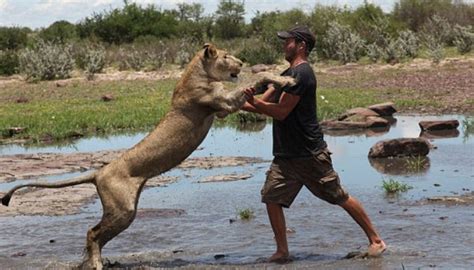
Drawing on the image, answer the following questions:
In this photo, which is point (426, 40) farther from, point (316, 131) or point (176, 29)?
point (316, 131)

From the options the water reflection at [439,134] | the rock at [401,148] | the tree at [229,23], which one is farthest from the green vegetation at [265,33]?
the rock at [401,148]

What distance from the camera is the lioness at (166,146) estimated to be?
7.43 m

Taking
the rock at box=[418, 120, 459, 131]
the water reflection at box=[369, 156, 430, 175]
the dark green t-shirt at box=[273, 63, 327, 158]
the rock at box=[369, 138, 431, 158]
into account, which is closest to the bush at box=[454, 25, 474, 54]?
the rock at box=[418, 120, 459, 131]

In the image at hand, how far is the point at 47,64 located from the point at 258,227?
25.6 metres

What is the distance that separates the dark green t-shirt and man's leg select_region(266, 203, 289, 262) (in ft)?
1.53

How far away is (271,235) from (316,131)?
146 centimetres

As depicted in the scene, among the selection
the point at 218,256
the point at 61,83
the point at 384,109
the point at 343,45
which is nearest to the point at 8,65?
the point at 61,83

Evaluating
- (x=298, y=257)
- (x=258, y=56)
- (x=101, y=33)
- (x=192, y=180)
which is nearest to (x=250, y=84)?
(x=298, y=257)

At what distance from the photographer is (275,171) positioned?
310 inches

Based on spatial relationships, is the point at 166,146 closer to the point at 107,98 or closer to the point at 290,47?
the point at 290,47

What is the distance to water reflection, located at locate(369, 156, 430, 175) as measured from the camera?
39.8ft

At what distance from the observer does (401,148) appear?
43.3 feet

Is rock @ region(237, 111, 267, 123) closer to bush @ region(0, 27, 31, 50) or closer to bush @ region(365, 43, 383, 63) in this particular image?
bush @ region(365, 43, 383, 63)

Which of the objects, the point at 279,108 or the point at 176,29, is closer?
the point at 279,108
